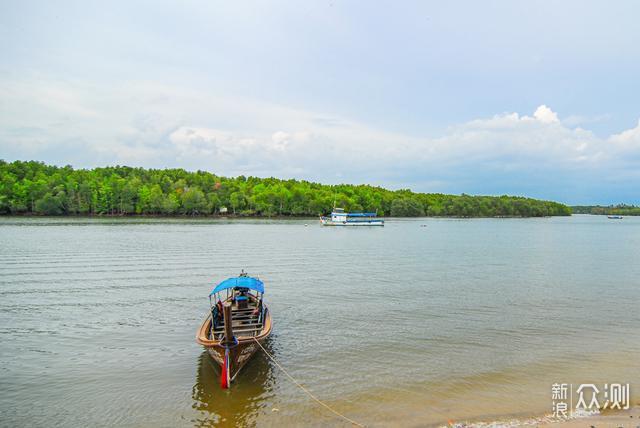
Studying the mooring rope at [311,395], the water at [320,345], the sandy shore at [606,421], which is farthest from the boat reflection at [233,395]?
the sandy shore at [606,421]

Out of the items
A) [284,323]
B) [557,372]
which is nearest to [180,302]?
[284,323]

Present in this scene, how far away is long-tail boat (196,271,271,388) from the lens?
13984mm

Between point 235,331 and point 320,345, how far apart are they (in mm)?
3966

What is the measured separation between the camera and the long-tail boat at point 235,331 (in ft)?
45.9

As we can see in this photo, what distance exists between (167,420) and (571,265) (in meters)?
46.4

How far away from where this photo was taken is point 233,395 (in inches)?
527

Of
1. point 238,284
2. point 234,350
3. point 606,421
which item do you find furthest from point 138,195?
point 606,421

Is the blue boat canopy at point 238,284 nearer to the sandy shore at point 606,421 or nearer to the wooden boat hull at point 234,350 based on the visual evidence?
the wooden boat hull at point 234,350

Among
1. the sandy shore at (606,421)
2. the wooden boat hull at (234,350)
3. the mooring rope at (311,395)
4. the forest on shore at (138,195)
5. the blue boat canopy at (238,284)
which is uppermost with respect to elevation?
the forest on shore at (138,195)

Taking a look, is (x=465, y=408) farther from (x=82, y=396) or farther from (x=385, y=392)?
(x=82, y=396)

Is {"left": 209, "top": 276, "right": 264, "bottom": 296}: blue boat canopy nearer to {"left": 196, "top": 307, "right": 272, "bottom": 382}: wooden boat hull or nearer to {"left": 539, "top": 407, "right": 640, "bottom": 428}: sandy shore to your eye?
{"left": 196, "top": 307, "right": 272, "bottom": 382}: wooden boat hull

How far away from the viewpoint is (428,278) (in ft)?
118

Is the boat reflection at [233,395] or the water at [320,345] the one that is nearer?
the boat reflection at [233,395]

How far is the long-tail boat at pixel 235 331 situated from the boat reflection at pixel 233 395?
0.45 metres
